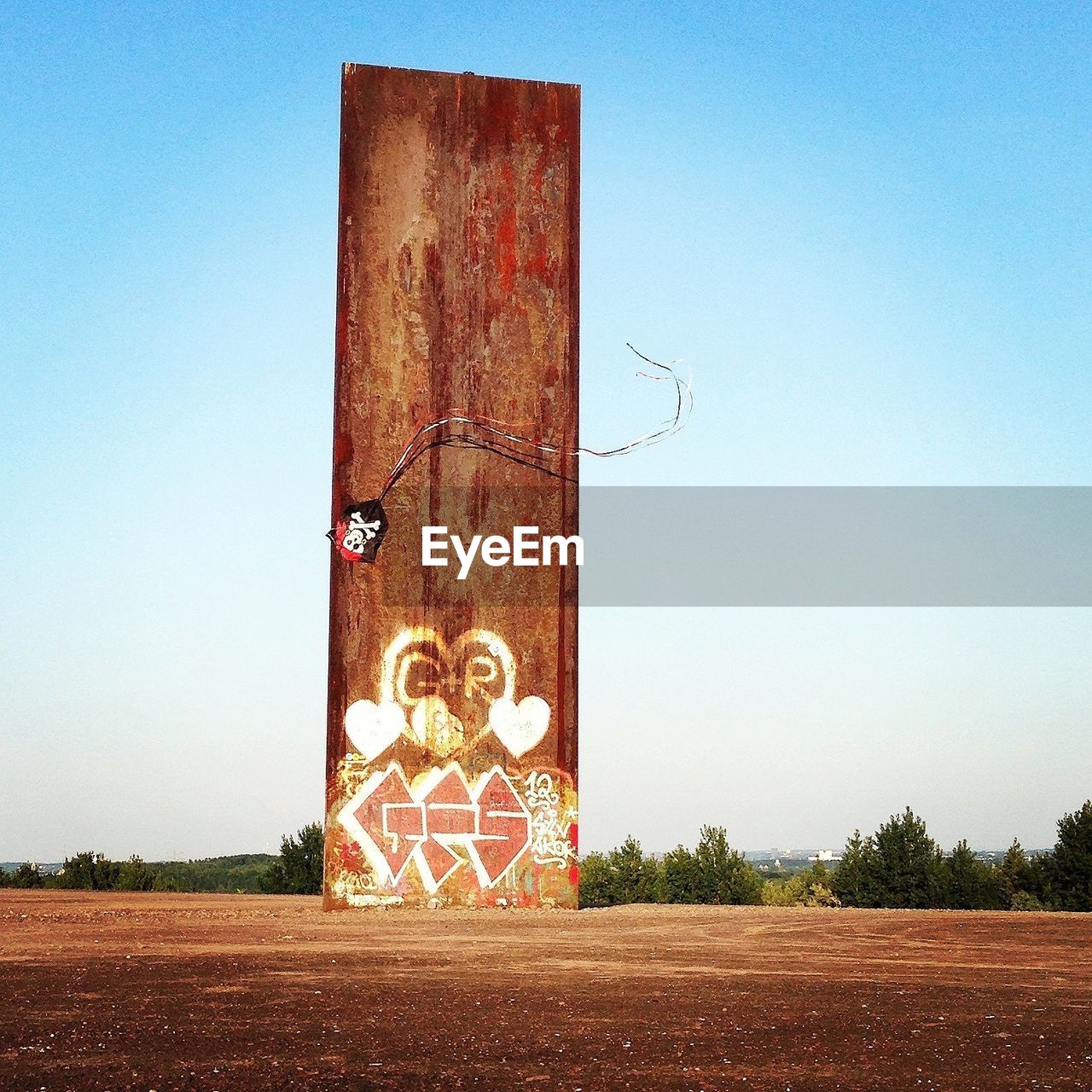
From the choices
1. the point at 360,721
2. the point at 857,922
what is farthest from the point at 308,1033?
the point at 857,922

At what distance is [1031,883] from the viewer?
26562mm

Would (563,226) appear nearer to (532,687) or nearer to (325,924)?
(532,687)

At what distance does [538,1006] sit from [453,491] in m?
7.68

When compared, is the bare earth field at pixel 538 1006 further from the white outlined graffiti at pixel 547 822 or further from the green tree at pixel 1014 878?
the green tree at pixel 1014 878

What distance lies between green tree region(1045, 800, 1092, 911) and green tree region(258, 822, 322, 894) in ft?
49.1

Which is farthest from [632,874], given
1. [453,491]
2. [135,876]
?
[453,491]

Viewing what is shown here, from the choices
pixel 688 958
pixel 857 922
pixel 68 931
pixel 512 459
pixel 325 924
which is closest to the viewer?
pixel 688 958

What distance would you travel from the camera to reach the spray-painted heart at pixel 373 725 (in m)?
13.3

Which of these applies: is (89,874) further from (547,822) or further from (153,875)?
(547,822)

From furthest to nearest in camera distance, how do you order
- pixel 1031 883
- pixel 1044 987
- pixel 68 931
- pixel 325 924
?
1. pixel 1031 883
2. pixel 325 924
3. pixel 68 931
4. pixel 1044 987

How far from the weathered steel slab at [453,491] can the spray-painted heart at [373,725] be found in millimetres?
19

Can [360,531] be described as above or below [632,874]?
above

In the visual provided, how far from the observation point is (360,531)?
13469mm

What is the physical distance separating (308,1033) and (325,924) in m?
6.23
